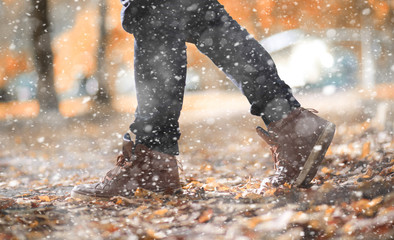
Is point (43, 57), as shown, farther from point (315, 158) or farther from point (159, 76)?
point (315, 158)

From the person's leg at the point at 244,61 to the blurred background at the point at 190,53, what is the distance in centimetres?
603

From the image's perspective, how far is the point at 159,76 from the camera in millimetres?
2143

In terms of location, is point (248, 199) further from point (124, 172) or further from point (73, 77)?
point (73, 77)

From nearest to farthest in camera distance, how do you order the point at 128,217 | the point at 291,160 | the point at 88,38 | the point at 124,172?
the point at 128,217, the point at 291,160, the point at 124,172, the point at 88,38

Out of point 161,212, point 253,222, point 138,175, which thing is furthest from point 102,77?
point 253,222

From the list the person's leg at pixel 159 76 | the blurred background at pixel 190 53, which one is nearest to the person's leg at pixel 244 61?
the person's leg at pixel 159 76

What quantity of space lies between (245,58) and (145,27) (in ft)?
1.83

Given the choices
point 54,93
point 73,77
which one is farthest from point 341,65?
point 73,77

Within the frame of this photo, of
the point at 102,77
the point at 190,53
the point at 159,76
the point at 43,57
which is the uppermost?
the point at 190,53

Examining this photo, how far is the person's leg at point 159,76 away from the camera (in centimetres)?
212

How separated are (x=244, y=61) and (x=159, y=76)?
0.46m

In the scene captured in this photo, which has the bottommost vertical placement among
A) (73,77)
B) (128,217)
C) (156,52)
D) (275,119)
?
(128,217)

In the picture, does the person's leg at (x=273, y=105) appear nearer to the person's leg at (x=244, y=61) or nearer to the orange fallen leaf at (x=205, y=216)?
the person's leg at (x=244, y=61)

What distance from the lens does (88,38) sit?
1714 centimetres
